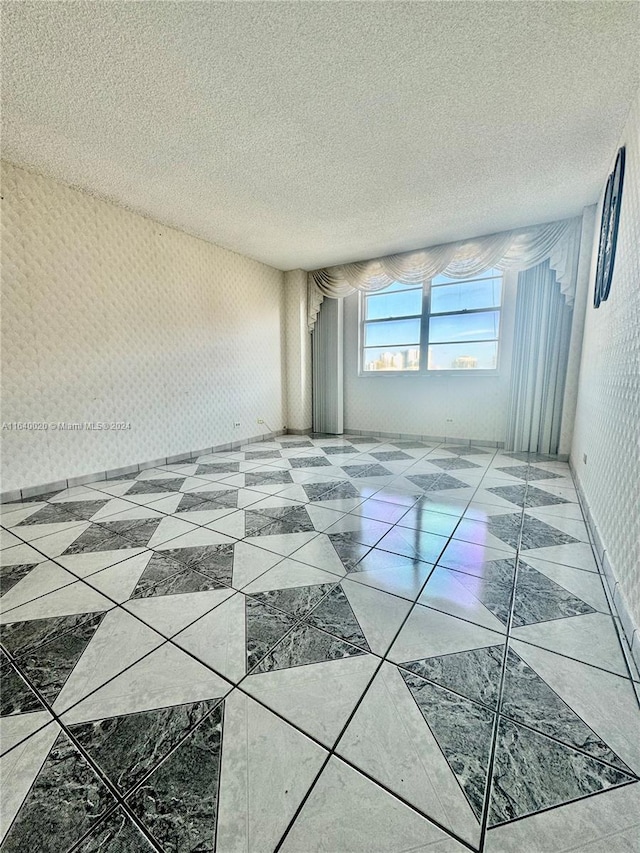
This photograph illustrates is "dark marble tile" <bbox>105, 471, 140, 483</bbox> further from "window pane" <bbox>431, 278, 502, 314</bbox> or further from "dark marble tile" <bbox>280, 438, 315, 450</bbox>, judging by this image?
"window pane" <bbox>431, 278, 502, 314</bbox>

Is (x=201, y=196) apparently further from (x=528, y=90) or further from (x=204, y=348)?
(x=528, y=90)

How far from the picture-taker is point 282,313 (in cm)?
562

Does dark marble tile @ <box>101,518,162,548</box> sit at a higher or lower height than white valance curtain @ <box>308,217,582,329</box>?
lower

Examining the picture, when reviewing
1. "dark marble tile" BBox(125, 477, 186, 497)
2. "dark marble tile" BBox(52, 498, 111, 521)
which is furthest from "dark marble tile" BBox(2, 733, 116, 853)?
"dark marble tile" BBox(125, 477, 186, 497)

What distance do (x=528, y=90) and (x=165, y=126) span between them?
2209 millimetres

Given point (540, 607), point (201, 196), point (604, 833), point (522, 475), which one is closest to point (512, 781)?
point (604, 833)

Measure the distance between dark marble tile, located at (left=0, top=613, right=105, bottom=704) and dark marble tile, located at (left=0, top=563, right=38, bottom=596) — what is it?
35cm

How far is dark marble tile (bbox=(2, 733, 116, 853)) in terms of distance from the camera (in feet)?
2.41

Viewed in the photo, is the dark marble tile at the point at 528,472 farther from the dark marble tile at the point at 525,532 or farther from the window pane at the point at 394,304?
the window pane at the point at 394,304

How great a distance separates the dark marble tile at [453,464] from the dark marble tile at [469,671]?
8.29ft

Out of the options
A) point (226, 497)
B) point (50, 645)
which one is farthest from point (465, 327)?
point (50, 645)

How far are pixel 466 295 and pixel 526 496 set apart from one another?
3017mm

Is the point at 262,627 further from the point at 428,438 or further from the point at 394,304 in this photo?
the point at 394,304

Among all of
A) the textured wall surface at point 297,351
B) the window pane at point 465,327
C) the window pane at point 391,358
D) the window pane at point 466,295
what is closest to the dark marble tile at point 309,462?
the textured wall surface at point 297,351
